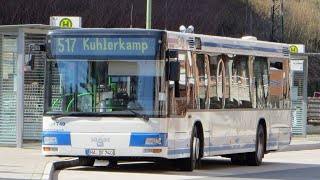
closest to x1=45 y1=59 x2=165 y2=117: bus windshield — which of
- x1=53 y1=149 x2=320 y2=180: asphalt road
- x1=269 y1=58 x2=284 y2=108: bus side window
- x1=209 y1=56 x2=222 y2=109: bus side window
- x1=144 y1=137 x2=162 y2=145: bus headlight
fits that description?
x1=144 y1=137 x2=162 y2=145: bus headlight

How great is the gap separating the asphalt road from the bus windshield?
1.25m

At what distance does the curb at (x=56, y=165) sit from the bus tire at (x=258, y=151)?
4.49 metres

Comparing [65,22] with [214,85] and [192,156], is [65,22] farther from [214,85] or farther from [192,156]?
[192,156]

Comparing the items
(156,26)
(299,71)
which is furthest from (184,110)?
(156,26)

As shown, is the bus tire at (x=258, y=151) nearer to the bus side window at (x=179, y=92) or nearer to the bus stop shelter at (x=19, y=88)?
the bus side window at (x=179, y=92)

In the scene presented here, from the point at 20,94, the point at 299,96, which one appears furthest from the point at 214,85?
the point at 299,96

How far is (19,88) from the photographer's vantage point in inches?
958

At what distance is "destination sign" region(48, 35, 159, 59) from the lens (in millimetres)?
18469

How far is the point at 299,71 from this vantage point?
120ft

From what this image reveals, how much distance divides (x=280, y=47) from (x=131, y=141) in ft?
25.4

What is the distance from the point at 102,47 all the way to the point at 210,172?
3566 mm

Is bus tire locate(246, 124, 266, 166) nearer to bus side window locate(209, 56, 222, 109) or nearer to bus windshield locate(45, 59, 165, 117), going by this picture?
bus side window locate(209, 56, 222, 109)

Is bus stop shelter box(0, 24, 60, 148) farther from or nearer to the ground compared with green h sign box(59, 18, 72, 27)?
nearer to the ground

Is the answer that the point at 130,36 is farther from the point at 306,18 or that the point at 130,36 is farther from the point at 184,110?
the point at 306,18
